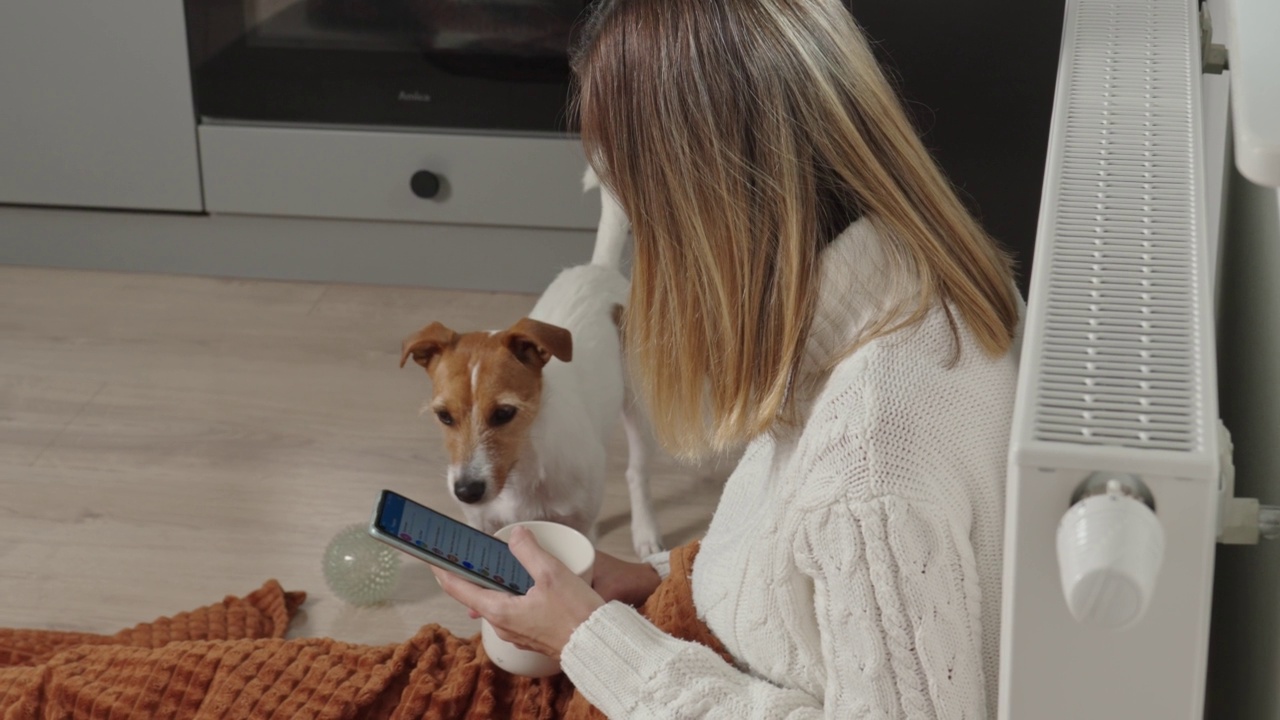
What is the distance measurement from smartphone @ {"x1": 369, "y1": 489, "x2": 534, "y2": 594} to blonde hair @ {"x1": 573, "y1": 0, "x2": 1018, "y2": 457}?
0.98ft

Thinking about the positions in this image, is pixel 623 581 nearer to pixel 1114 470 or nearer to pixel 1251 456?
pixel 1251 456

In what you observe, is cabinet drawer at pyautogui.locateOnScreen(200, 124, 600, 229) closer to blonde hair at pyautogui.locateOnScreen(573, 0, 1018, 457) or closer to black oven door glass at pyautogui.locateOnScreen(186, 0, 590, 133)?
black oven door glass at pyautogui.locateOnScreen(186, 0, 590, 133)

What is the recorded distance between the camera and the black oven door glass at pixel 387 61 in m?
2.42

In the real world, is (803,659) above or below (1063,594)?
below

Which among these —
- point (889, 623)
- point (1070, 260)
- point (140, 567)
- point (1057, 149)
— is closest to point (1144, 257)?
point (1070, 260)

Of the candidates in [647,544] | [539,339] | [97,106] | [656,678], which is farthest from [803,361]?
[97,106]

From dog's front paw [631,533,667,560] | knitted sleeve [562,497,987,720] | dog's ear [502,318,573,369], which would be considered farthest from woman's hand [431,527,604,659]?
dog's front paw [631,533,667,560]

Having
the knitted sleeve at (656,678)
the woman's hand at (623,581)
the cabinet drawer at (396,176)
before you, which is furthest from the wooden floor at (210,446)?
the knitted sleeve at (656,678)

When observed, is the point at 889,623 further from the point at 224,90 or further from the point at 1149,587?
the point at 224,90

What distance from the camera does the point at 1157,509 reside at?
45 centimetres

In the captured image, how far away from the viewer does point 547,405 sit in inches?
65.4

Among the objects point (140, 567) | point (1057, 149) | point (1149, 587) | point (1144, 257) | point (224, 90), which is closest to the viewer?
point (1149, 587)

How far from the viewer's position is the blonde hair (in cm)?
85

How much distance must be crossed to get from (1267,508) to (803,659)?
1.21 feet
